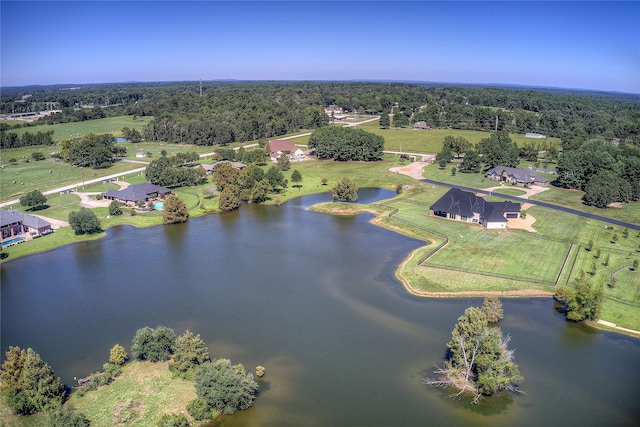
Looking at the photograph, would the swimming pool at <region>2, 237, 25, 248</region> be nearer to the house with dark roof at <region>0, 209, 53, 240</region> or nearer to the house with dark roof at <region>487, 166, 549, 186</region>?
the house with dark roof at <region>0, 209, 53, 240</region>

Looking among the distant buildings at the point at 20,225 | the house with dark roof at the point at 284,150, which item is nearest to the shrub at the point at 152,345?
the distant buildings at the point at 20,225

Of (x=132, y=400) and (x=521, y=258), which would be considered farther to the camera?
(x=521, y=258)

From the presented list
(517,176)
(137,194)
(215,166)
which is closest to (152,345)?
(137,194)

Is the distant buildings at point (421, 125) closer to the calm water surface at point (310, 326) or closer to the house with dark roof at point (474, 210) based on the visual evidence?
the house with dark roof at point (474, 210)

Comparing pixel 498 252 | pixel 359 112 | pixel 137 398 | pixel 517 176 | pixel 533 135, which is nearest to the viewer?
pixel 137 398

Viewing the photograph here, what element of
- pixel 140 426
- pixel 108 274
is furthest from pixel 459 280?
pixel 108 274

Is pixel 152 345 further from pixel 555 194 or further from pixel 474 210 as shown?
pixel 555 194
